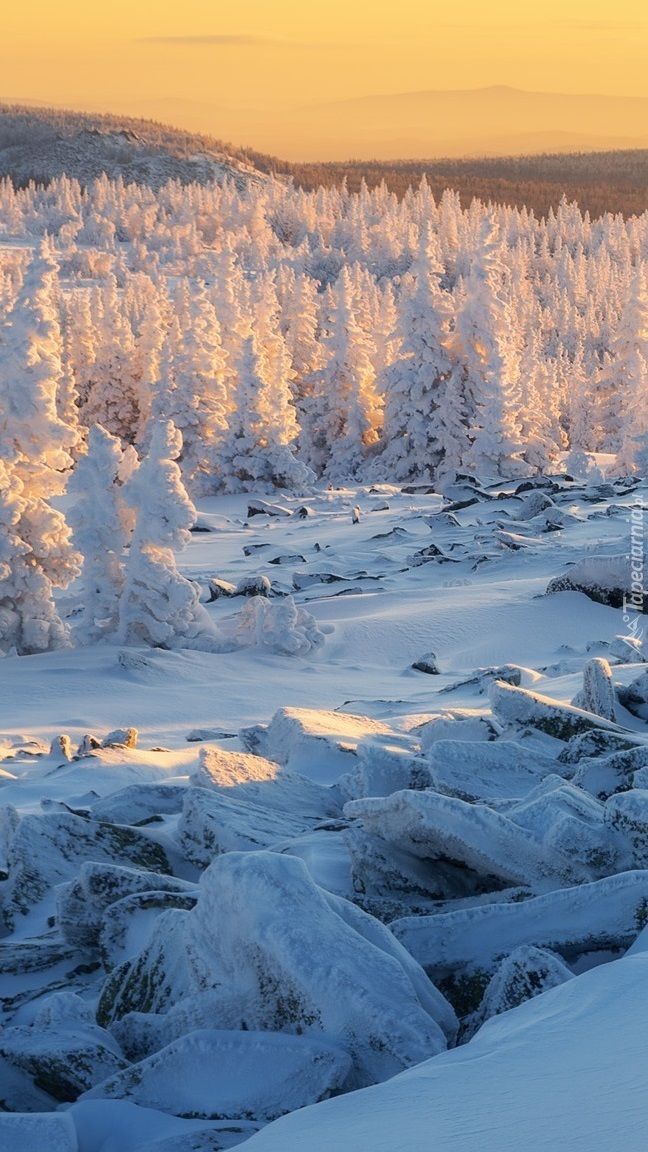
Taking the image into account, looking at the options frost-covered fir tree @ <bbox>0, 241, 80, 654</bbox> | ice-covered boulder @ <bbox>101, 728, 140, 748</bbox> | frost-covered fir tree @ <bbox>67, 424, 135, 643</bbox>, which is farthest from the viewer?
frost-covered fir tree @ <bbox>0, 241, 80, 654</bbox>

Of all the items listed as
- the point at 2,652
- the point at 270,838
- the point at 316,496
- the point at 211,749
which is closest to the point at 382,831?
the point at 270,838

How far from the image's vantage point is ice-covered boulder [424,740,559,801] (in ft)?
16.8

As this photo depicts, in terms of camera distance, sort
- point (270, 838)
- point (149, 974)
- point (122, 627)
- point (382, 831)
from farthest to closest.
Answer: point (122, 627)
point (270, 838)
point (382, 831)
point (149, 974)

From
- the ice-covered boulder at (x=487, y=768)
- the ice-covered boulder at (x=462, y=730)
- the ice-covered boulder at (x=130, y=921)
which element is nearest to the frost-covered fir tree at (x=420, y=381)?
the ice-covered boulder at (x=462, y=730)

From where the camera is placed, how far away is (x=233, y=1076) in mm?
3205

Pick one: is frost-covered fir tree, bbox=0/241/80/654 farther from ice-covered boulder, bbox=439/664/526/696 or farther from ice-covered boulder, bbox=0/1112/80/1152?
ice-covered boulder, bbox=0/1112/80/1152

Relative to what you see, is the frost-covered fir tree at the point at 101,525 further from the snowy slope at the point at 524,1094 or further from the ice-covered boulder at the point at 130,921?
the snowy slope at the point at 524,1094

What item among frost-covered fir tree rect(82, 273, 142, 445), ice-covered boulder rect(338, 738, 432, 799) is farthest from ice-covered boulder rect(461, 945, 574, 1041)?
frost-covered fir tree rect(82, 273, 142, 445)

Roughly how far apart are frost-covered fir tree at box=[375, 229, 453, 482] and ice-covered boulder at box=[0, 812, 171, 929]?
32.6 metres

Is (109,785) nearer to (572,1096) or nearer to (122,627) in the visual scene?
(572,1096)

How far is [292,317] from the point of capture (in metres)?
56.7

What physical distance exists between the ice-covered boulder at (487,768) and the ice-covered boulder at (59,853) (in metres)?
1.35

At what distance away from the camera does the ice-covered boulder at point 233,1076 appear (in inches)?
121

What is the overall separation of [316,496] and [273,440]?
332 centimetres
